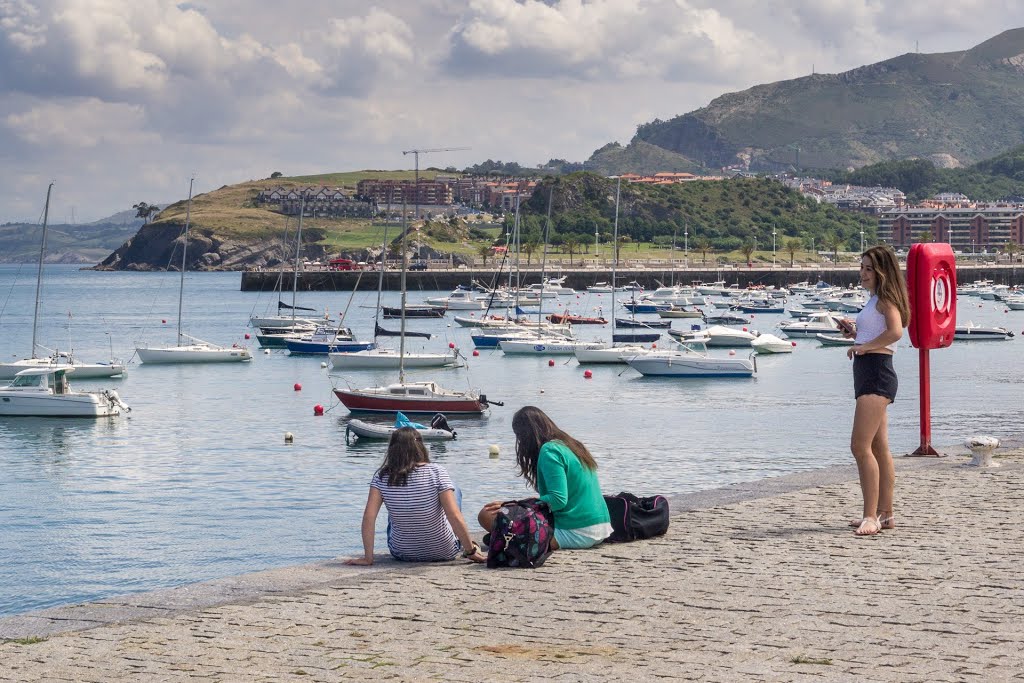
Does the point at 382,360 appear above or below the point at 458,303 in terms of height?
below

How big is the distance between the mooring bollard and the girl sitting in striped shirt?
6865 millimetres

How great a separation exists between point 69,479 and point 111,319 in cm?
9011

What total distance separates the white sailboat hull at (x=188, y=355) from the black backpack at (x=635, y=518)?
5566 cm

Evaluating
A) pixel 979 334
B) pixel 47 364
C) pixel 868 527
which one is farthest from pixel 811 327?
pixel 868 527

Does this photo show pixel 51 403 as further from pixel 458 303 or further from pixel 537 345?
pixel 458 303

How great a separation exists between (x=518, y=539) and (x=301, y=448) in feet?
82.4

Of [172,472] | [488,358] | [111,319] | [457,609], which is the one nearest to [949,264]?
[457,609]

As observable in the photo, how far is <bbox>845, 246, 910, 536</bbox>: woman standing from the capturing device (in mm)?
10234

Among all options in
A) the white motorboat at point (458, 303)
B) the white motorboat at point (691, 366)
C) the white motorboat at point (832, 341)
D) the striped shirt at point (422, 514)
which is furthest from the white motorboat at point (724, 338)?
the striped shirt at point (422, 514)

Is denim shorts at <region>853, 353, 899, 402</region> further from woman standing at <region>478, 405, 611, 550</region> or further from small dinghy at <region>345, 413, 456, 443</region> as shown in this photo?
small dinghy at <region>345, 413, 456, 443</region>

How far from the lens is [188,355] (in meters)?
64.1

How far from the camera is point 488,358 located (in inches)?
2625

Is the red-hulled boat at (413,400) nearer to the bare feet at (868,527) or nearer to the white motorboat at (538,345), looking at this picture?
the white motorboat at (538,345)

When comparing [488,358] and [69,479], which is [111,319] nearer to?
[488,358]
